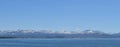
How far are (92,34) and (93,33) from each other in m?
4.56

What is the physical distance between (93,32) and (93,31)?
163 inches

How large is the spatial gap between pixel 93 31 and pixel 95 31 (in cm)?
113

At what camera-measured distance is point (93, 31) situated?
188 m

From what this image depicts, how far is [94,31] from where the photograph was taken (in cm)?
18800

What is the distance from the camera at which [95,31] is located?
615 ft

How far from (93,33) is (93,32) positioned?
3.02m

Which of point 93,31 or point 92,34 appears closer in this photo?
point 92,34

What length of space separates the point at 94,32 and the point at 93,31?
12.8 feet

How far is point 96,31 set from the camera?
→ 187250 mm

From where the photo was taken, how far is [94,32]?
184375 mm

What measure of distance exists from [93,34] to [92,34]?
2.09 ft

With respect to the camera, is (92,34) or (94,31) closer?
(92,34)

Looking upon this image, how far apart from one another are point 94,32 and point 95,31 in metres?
3.08

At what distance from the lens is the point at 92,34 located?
176625 millimetres
